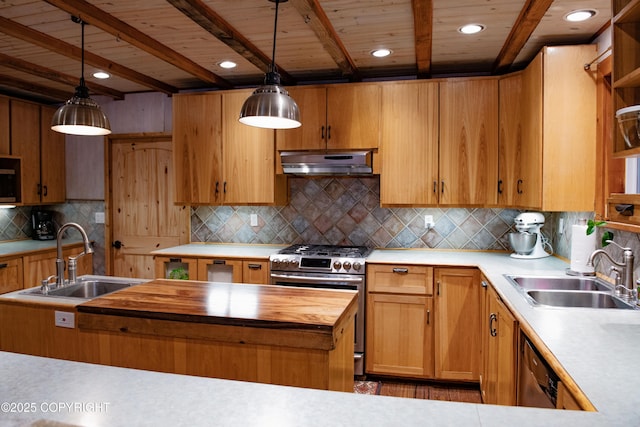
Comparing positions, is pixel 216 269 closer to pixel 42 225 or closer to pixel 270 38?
pixel 270 38

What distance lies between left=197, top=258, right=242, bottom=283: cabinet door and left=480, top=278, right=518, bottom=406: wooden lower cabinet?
6.33 ft

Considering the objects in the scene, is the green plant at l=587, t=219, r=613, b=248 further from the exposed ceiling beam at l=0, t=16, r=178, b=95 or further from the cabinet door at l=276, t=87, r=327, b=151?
the exposed ceiling beam at l=0, t=16, r=178, b=95

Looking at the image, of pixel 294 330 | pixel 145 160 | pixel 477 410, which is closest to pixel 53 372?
pixel 294 330

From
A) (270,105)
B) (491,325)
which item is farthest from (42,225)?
(491,325)

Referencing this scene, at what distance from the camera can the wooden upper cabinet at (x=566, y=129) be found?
9.46 ft

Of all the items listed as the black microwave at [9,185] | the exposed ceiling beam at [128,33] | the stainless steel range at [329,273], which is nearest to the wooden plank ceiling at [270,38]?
the exposed ceiling beam at [128,33]

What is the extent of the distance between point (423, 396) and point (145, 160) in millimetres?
3491

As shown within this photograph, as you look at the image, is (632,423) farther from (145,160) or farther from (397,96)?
(145,160)

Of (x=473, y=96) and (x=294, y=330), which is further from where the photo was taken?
(x=473, y=96)

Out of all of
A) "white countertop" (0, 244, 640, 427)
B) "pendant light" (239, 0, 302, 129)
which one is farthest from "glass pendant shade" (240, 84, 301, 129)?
"white countertop" (0, 244, 640, 427)

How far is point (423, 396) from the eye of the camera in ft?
10.6

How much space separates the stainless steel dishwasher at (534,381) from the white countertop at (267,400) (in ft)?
0.31

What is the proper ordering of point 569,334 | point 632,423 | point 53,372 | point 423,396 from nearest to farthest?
1. point 632,423
2. point 53,372
3. point 569,334
4. point 423,396

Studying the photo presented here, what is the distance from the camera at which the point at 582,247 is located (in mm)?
2662
